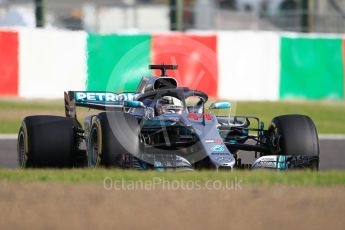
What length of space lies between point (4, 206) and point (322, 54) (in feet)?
49.4

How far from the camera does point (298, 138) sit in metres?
9.92

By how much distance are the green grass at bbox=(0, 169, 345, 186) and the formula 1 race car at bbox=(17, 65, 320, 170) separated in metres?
0.57

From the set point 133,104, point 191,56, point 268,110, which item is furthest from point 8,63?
point 133,104

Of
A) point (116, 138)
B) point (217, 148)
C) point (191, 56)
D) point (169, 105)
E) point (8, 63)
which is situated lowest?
point (217, 148)

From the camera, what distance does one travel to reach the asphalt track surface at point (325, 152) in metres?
12.3

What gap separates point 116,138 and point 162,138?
39.4 inches

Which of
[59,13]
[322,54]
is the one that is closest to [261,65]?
[322,54]

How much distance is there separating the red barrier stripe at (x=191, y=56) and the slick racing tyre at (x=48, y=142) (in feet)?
31.1

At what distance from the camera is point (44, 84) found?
1916cm

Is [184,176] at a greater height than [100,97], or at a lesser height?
lesser

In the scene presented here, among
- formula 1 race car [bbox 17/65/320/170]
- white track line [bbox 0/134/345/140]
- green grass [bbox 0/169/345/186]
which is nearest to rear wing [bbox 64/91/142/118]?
formula 1 race car [bbox 17/65/320/170]

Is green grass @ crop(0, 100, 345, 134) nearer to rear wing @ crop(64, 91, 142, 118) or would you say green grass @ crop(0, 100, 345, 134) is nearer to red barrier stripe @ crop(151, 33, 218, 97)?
red barrier stripe @ crop(151, 33, 218, 97)

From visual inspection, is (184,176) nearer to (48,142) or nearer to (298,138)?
Result: (298,138)

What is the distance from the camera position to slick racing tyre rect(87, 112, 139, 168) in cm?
926
